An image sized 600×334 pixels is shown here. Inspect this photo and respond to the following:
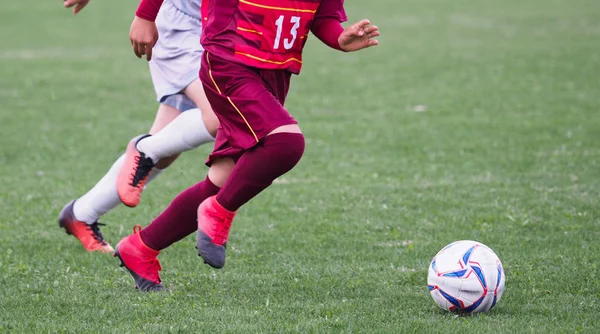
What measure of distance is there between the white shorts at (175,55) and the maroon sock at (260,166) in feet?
4.17

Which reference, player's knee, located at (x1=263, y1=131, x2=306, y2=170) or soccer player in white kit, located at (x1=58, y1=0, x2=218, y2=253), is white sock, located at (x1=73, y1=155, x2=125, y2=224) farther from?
player's knee, located at (x1=263, y1=131, x2=306, y2=170)

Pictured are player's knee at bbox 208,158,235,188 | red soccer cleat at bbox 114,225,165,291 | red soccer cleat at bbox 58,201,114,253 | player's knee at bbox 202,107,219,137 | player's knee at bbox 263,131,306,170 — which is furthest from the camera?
red soccer cleat at bbox 58,201,114,253

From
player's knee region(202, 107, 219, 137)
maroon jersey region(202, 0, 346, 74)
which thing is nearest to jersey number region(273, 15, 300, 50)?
maroon jersey region(202, 0, 346, 74)

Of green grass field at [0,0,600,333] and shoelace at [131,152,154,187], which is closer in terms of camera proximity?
green grass field at [0,0,600,333]

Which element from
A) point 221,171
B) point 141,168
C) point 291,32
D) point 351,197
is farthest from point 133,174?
point 351,197

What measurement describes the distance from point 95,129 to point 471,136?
3968 millimetres

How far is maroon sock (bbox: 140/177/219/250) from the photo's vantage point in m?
4.41

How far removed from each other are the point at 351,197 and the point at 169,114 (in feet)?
6.70

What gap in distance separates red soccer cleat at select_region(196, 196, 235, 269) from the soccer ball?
36.9 inches

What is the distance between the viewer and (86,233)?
5605 millimetres

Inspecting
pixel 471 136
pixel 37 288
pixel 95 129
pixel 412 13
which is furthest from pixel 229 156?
pixel 412 13

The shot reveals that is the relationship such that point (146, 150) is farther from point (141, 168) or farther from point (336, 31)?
point (336, 31)

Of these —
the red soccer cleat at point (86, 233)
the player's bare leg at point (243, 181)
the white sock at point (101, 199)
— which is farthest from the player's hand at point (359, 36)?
the red soccer cleat at point (86, 233)

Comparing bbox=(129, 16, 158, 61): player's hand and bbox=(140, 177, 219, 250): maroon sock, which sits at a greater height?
bbox=(129, 16, 158, 61): player's hand
